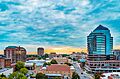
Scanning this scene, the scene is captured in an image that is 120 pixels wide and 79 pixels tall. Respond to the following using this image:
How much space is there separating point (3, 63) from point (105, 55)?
2075 centimetres

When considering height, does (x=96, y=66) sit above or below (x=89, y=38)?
below

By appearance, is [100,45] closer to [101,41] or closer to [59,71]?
[101,41]

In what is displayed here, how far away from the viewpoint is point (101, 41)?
56.2m

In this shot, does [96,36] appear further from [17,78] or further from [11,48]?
[17,78]

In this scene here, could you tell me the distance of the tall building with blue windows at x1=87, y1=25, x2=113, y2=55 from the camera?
2195 inches

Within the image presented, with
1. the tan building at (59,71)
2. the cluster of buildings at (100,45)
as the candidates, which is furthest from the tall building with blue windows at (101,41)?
the tan building at (59,71)

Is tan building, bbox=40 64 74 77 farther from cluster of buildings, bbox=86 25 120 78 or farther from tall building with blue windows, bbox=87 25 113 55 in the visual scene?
tall building with blue windows, bbox=87 25 113 55

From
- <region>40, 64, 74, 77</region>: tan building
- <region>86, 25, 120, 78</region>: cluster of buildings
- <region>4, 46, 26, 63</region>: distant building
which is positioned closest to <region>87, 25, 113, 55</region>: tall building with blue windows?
<region>86, 25, 120, 78</region>: cluster of buildings

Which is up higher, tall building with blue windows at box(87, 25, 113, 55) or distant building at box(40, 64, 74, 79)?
tall building with blue windows at box(87, 25, 113, 55)

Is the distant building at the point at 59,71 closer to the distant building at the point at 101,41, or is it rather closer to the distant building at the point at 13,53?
the distant building at the point at 101,41

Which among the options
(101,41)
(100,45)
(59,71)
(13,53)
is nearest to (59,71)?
(59,71)

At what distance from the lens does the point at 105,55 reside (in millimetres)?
55469

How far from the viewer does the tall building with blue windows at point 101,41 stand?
183 ft

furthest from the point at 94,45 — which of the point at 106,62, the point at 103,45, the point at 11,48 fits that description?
the point at 11,48
